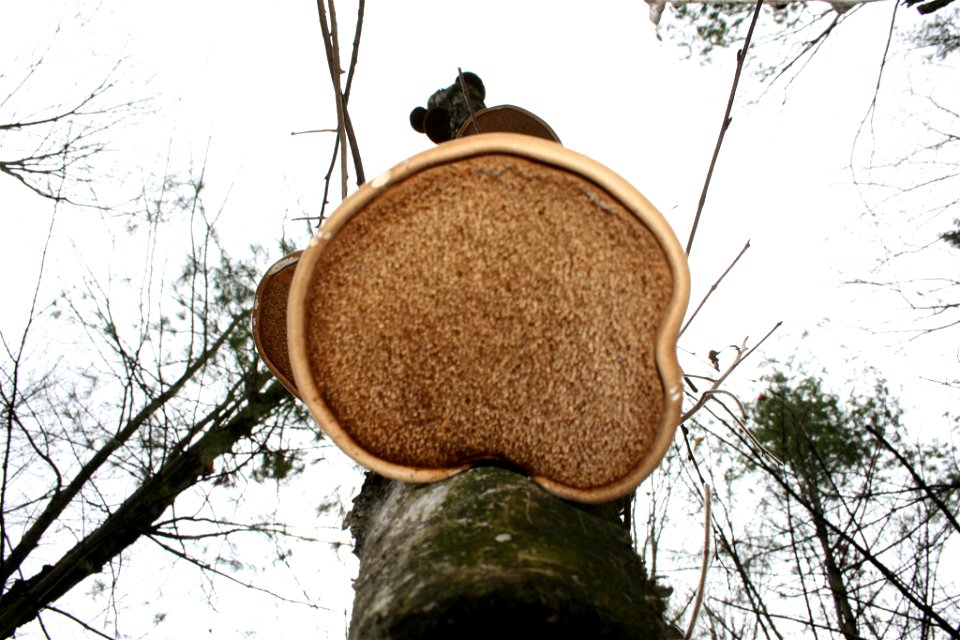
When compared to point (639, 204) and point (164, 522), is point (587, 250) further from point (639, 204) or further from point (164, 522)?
point (164, 522)

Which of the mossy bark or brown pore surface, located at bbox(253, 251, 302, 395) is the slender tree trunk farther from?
brown pore surface, located at bbox(253, 251, 302, 395)

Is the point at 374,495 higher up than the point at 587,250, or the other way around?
the point at 587,250

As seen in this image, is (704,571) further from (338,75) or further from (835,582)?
(835,582)

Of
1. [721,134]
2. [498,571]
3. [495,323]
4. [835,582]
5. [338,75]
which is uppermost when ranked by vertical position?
[338,75]

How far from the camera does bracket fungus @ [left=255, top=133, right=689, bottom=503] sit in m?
0.91

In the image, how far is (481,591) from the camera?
72 centimetres

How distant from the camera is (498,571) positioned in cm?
75

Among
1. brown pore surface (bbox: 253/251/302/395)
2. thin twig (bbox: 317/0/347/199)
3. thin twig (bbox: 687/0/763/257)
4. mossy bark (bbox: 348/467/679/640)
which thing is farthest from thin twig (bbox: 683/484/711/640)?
thin twig (bbox: 317/0/347/199)

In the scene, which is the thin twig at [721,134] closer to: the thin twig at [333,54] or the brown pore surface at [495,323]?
the brown pore surface at [495,323]

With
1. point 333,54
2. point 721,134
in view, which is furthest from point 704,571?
point 333,54

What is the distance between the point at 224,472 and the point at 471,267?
3309mm

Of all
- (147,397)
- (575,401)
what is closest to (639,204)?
(575,401)

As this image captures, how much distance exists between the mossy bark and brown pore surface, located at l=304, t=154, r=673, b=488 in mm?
95

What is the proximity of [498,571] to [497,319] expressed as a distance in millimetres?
385
